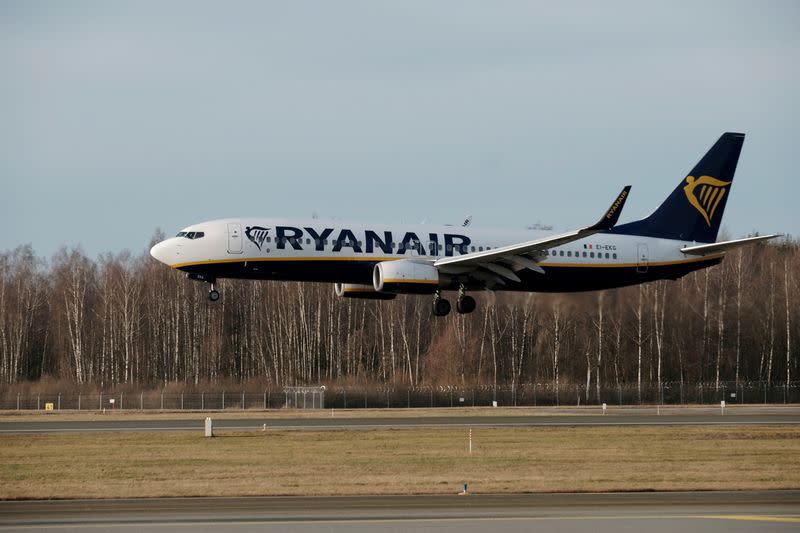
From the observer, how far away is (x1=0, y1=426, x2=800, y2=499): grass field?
109 feet

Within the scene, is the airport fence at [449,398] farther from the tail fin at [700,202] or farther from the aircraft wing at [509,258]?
the aircraft wing at [509,258]

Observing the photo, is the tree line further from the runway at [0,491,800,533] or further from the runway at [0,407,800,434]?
the runway at [0,491,800,533]

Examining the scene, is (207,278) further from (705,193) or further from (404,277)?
(705,193)

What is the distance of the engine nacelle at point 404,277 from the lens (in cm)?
5156

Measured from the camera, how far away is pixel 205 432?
50.0 m

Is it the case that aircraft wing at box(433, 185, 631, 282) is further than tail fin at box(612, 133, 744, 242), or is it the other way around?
tail fin at box(612, 133, 744, 242)

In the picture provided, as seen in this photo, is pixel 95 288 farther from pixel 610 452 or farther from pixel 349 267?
pixel 610 452

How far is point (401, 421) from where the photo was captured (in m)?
58.3

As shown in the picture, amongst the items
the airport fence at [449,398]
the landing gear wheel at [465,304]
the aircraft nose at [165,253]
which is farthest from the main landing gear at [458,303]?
the airport fence at [449,398]

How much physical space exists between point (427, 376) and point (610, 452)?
52.1 m

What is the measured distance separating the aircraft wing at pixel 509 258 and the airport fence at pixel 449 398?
23448 mm

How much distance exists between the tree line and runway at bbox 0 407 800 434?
622 inches

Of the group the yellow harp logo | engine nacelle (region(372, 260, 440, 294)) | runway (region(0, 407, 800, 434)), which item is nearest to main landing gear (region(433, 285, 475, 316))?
engine nacelle (region(372, 260, 440, 294))

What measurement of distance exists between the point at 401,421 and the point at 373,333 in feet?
160
